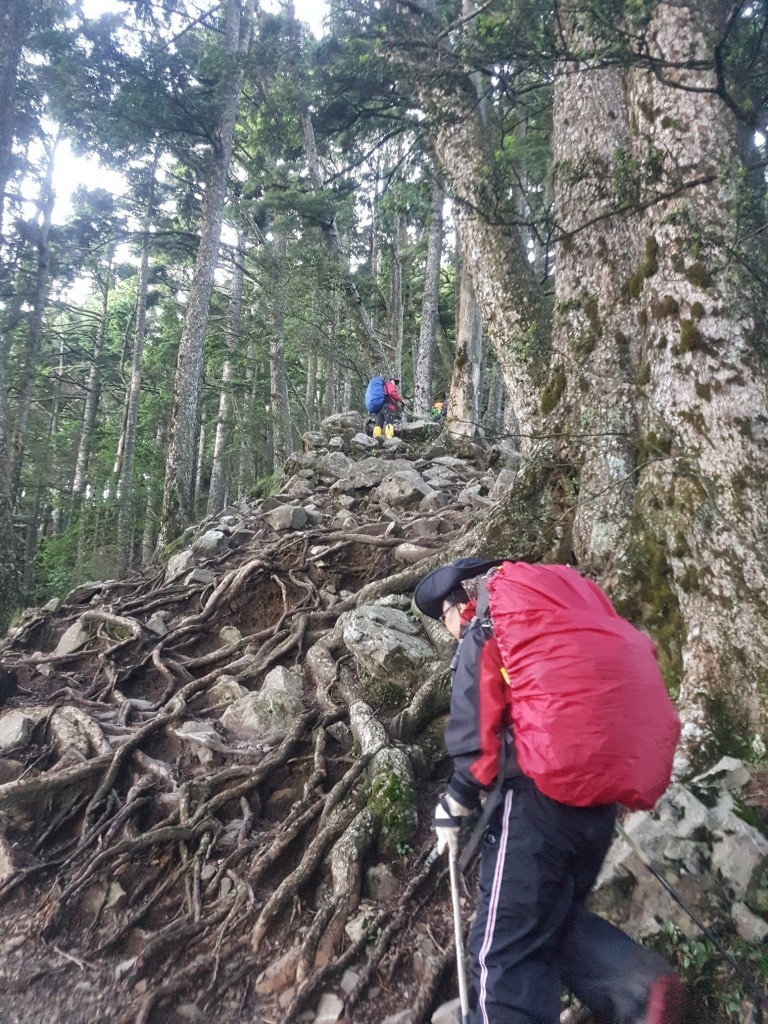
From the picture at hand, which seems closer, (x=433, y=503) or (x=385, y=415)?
(x=433, y=503)

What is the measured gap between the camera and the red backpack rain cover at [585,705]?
6.75 feet

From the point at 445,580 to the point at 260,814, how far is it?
299 centimetres

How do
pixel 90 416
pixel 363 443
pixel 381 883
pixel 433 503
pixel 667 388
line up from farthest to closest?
pixel 90 416
pixel 363 443
pixel 433 503
pixel 667 388
pixel 381 883

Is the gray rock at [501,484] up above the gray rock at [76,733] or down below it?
above

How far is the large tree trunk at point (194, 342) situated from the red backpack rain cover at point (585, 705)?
11229mm

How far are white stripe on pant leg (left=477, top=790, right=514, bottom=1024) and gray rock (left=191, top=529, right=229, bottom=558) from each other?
7531 mm

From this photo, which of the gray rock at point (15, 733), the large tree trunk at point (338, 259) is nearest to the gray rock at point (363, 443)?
the large tree trunk at point (338, 259)

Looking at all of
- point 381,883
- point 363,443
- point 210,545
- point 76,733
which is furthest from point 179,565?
point 381,883

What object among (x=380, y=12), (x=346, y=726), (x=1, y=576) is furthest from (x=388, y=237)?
(x=346, y=726)

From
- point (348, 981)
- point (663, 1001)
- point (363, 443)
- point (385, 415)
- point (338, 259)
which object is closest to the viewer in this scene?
point (663, 1001)

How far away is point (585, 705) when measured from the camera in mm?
2057

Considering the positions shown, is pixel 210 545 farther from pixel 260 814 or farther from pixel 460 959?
pixel 460 959

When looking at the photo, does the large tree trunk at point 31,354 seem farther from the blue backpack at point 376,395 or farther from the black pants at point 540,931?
the black pants at point 540,931

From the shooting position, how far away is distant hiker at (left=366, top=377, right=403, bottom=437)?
45.8 ft
